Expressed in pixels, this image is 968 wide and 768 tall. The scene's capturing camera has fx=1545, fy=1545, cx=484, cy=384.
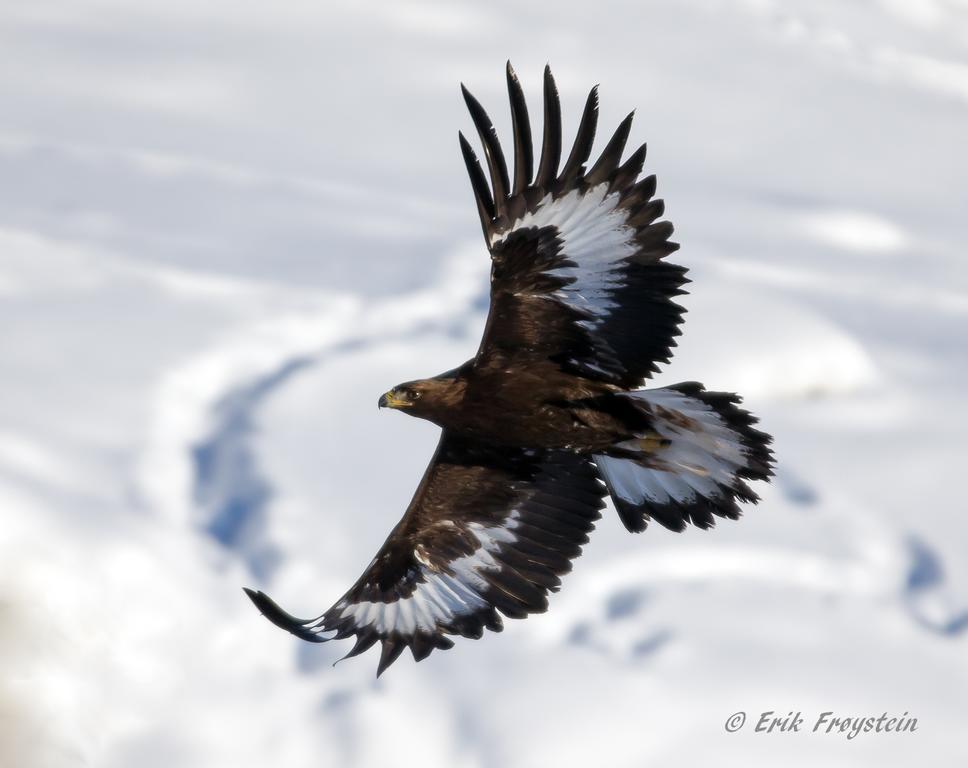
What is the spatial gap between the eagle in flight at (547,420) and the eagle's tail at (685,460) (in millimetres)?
12

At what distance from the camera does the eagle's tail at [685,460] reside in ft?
32.6

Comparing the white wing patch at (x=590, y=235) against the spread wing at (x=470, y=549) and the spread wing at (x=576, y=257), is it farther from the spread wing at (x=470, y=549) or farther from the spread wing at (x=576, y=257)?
the spread wing at (x=470, y=549)

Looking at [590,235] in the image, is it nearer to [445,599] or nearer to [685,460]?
[685,460]

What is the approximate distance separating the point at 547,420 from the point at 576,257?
1.14 metres

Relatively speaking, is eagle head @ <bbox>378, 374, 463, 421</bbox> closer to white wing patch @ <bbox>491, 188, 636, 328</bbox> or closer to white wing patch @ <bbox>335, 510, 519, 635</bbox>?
white wing patch @ <bbox>491, 188, 636, 328</bbox>

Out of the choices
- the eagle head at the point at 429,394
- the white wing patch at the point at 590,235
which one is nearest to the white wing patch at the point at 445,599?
the eagle head at the point at 429,394

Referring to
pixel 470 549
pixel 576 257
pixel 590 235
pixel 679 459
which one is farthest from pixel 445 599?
pixel 590 235

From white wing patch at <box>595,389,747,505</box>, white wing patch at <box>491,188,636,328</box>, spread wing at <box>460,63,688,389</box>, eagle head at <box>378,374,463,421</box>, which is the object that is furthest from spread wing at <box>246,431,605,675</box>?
white wing patch at <box>491,188,636,328</box>

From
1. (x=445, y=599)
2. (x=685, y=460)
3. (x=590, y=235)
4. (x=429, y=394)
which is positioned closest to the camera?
(x=590, y=235)

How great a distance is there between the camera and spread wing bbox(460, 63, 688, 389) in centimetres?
927

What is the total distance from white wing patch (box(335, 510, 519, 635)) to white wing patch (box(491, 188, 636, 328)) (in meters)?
2.13

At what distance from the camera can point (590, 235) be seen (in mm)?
9398

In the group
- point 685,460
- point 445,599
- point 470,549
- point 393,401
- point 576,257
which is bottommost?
point 445,599

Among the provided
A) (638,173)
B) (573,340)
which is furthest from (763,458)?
→ (638,173)
